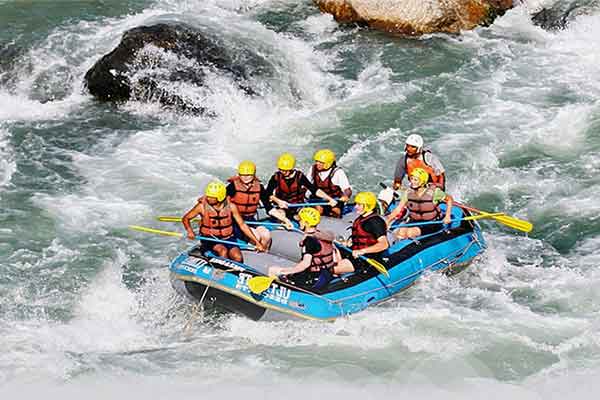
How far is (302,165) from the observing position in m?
13.5

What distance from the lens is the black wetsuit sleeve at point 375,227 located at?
31.9 feet

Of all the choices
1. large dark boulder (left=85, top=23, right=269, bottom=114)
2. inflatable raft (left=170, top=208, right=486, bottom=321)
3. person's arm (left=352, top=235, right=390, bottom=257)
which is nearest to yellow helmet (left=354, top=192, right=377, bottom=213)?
person's arm (left=352, top=235, right=390, bottom=257)

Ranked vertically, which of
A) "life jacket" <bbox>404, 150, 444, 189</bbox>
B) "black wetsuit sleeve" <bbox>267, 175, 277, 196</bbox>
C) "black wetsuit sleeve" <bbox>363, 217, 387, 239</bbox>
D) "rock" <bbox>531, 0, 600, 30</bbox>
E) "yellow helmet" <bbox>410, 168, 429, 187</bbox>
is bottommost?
"black wetsuit sleeve" <bbox>267, 175, 277, 196</bbox>

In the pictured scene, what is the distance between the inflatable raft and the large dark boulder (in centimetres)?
517

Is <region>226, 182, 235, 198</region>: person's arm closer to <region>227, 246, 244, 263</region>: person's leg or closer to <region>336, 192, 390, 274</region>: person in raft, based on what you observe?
<region>227, 246, 244, 263</region>: person's leg

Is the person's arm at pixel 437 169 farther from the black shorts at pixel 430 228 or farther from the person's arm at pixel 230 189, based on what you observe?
the person's arm at pixel 230 189

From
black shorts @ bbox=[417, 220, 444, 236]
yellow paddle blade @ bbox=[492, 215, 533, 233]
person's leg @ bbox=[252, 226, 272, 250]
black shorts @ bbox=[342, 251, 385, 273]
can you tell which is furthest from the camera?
yellow paddle blade @ bbox=[492, 215, 533, 233]

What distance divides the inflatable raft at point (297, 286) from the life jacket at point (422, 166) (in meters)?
0.57

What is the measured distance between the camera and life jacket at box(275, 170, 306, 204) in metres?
10.7

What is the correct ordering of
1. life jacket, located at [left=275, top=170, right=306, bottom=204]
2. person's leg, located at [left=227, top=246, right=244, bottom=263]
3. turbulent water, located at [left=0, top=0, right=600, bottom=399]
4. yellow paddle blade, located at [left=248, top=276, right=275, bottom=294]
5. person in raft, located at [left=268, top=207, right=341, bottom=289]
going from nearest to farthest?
turbulent water, located at [left=0, top=0, right=600, bottom=399]
yellow paddle blade, located at [left=248, top=276, right=275, bottom=294]
person in raft, located at [left=268, top=207, right=341, bottom=289]
person's leg, located at [left=227, top=246, right=244, bottom=263]
life jacket, located at [left=275, top=170, right=306, bottom=204]

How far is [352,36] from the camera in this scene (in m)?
17.6

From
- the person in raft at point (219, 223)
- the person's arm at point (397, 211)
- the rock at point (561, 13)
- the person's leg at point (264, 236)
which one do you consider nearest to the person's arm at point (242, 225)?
the person in raft at point (219, 223)

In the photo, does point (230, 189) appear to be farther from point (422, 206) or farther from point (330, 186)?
point (422, 206)

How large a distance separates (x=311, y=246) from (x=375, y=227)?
786 mm
